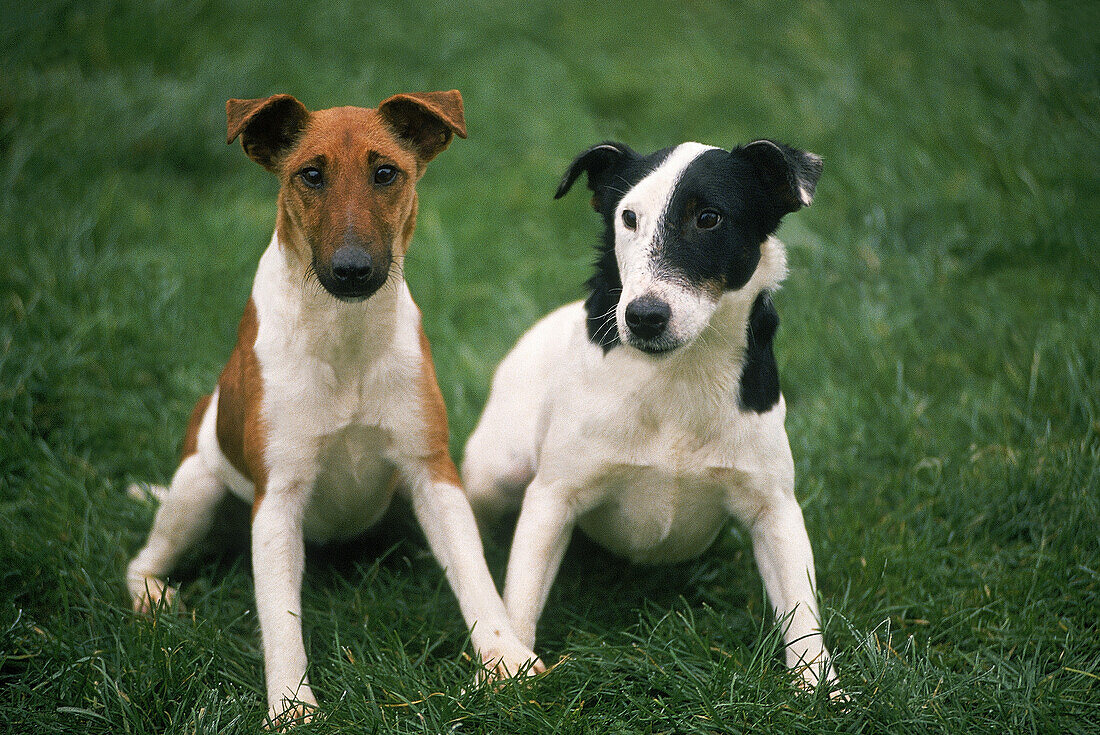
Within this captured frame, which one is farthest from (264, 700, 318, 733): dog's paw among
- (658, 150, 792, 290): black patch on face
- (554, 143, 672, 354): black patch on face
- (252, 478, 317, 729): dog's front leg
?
(658, 150, 792, 290): black patch on face

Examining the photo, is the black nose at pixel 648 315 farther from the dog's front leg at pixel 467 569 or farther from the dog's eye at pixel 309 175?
the dog's eye at pixel 309 175

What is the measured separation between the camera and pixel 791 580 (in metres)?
3.18

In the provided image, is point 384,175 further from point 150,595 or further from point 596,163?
point 150,595

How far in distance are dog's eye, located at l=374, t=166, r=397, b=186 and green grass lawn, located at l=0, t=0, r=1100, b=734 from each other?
61.6 inches

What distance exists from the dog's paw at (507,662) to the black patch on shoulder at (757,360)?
1.13 meters

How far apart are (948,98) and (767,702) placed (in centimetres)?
569

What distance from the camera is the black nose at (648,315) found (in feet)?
9.23

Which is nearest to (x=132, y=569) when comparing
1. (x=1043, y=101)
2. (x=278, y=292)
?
(x=278, y=292)

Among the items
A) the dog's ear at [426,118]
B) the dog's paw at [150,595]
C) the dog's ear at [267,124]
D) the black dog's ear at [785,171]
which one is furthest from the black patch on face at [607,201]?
the dog's paw at [150,595]

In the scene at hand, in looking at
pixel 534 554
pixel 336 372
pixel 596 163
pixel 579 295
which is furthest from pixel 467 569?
pixel 579 295

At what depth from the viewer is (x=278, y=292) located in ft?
10.7

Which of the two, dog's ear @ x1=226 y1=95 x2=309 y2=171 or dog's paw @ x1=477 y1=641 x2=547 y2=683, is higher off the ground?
dog's ear @ x1=226 y1=95 x2=309 y2=171

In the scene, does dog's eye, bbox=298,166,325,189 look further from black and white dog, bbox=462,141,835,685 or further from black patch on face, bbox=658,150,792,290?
black patch on face, bbox=658,150,792,290

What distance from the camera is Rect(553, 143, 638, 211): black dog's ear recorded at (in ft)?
10.8
